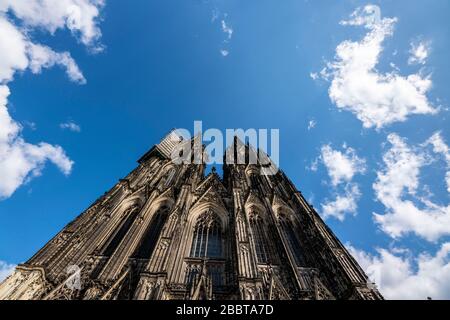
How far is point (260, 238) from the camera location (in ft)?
57.5

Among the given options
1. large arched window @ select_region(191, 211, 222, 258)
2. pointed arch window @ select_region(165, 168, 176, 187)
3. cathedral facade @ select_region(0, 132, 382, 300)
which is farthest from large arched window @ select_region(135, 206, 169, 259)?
pointed arch window @ select_region(165, 168, 176, 187)

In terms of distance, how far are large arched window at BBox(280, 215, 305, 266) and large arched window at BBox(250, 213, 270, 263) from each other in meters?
1.53

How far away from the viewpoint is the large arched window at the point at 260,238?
620 inches

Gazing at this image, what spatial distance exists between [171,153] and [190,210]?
13.8m

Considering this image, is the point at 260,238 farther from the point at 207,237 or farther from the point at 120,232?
the point at 120,232

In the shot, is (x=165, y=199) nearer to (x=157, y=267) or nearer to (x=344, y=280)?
(x=157, y=267)

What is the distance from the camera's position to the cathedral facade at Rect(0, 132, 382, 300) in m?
12.4

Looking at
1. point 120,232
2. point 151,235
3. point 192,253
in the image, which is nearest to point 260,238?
point 192,253

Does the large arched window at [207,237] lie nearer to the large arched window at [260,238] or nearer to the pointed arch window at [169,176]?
the large arched window at [260,238]

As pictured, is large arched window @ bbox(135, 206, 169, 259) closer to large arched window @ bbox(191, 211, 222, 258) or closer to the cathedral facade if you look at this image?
the cathedral facade
